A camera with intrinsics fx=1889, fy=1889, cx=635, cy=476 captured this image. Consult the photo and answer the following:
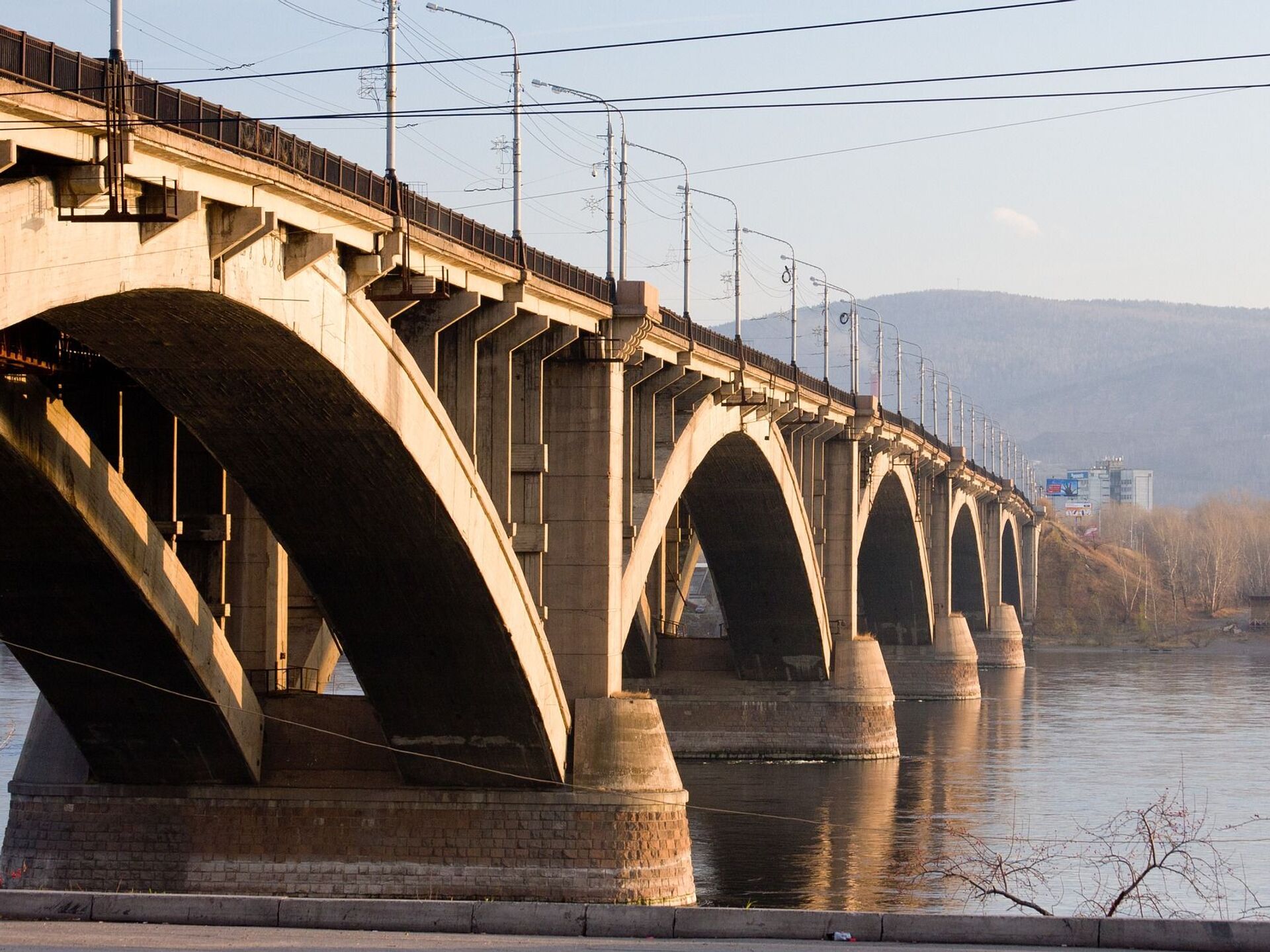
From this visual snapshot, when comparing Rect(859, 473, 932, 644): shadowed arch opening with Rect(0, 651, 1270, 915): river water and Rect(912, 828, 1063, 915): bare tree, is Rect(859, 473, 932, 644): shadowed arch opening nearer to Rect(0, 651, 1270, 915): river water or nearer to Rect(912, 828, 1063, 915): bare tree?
Rect(0, 651, 1270, 915): river water

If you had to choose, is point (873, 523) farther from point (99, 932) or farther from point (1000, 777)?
point (99, 932)

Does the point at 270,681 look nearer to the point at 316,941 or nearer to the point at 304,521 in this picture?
the point at 304,521

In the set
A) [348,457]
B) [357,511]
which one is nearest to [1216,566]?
[357,511]

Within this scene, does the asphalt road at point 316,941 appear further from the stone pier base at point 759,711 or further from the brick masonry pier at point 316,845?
the stone pier base at point 759,711

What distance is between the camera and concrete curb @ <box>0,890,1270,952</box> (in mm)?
18156

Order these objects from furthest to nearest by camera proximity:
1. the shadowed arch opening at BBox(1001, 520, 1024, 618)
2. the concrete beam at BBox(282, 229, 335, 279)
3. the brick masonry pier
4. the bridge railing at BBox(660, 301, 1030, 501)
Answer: the shadowed arch opening at BBox(1001, 520, 1024, 618) < the bridge railing at BBox(660, 301, 1030, 501) < the brick masonry pier < the concrete beam at BBox(282, 229, 335, 279)

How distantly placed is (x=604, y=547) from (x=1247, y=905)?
13.5 metres

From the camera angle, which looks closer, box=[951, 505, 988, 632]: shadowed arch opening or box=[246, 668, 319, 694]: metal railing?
box=[246, 668, 319, 694]: metal railing

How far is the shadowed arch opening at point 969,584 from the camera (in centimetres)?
12244

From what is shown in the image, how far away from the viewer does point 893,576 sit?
291 ft

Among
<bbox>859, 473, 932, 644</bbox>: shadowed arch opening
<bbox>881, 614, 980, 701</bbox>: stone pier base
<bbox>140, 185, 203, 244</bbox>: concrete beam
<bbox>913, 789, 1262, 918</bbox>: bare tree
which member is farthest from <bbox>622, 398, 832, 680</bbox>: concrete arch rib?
<bbox>140, 185, 203, 244</bbox>: concrete beam

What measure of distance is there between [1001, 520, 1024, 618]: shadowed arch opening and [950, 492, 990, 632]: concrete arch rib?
30938mm

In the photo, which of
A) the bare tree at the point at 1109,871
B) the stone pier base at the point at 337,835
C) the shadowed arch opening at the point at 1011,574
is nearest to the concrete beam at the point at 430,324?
the stone pier base at the point at 337,835

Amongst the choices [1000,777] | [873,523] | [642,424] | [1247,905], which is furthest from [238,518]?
[873,523]
